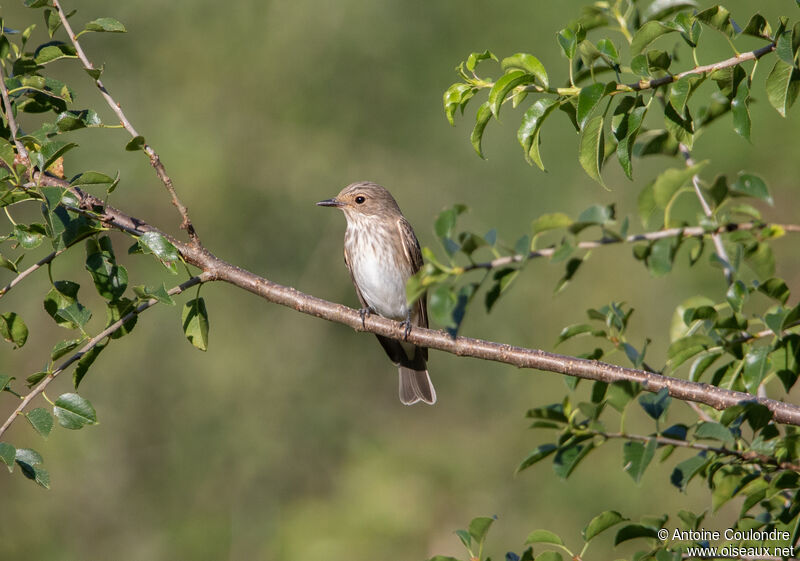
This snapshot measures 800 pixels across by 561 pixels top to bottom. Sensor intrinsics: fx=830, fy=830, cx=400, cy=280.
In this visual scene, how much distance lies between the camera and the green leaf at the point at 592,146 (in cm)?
211

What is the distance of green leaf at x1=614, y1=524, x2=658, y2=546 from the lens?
6.95ft

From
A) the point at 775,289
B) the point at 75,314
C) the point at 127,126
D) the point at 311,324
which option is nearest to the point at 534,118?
the point at 775,289

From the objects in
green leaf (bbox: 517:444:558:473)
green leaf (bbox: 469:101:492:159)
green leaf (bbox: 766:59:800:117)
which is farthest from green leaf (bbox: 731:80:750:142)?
green leaf (bbox: 517:444:558:473)

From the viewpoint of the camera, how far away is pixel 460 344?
282cm

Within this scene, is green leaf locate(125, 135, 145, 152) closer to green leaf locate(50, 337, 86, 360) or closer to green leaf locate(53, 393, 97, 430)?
green leaf locate(50, 337, 86, 360)

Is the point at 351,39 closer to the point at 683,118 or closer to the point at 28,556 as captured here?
the point at 28,556

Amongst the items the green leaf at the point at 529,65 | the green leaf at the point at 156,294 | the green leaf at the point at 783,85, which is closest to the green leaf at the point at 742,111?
the green leaf at the point at 783,85

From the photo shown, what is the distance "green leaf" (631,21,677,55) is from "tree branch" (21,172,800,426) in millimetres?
826

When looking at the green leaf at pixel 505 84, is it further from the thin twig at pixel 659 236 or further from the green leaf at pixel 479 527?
the green leaf at pixel 479 527

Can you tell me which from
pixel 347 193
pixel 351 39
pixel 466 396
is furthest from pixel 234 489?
pixel 351 39

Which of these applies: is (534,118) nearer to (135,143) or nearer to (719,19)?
(719,19)

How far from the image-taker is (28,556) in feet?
23.3

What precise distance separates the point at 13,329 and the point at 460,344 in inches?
54.8

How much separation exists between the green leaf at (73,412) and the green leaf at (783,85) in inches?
75.9
